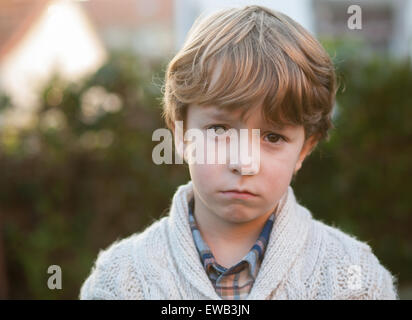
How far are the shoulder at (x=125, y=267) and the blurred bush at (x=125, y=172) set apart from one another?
2187 millimetres

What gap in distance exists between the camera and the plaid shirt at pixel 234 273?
1809 millimetres

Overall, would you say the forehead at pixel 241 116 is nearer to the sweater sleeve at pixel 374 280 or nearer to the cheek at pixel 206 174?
the cheek at pixel 206 174

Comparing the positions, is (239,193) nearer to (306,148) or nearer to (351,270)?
(306,148)

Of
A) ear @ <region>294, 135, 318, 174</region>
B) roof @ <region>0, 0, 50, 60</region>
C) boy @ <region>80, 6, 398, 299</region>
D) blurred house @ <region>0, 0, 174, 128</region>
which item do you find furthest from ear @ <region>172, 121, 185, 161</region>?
roof @ <region>0, 0, 50, 60</region>

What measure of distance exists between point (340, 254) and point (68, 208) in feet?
9.41

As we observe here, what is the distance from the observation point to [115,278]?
6.25ft

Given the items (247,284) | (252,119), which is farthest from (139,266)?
(252,119)

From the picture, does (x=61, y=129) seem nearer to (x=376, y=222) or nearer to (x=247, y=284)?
(x=376, y=222)

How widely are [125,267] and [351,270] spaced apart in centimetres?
77

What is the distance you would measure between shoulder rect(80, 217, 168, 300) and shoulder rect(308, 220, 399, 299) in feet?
1.88

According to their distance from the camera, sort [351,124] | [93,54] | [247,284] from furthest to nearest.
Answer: [93,54] < [351,124] < [247,284]

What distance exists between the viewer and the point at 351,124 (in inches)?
164

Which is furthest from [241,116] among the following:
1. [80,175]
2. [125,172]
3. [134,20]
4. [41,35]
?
[134,20]

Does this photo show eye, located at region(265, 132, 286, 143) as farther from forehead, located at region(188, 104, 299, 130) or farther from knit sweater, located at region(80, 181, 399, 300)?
knit sweater, located at region(80, 181, 399, 300)
